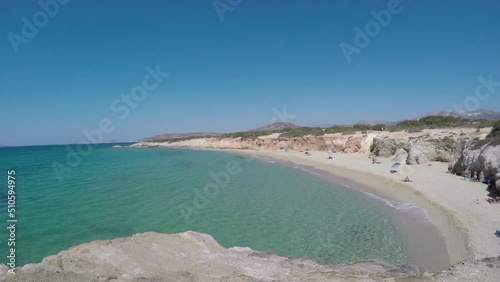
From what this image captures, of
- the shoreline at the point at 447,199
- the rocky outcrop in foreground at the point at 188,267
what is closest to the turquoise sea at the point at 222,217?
the shoreline at the point at 447,199

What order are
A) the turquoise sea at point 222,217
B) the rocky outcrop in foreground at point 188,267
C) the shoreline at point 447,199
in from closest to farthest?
the rocky outcrop in foreground at point 188,267, the shoreline at point 447,199, the turquoise sea at point 222,217

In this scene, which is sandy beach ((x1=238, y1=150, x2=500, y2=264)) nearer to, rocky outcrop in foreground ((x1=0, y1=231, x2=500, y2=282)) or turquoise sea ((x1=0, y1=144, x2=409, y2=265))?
turquoise sea ((x1=0, y1=144, x2=409, y2=265))

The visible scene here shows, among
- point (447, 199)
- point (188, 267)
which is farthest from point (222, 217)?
point (447, 199)

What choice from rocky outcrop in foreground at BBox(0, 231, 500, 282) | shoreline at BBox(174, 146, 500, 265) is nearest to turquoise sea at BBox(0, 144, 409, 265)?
shoreline at BBox(174, 146, 500, 265)

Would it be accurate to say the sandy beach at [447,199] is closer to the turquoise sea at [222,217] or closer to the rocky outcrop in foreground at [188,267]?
the turquoise sea at [222,217]

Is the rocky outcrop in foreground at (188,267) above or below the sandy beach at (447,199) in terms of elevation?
above

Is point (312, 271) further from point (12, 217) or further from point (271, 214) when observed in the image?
point (12, 217)

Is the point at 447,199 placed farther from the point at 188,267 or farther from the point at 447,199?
the point at 188,267
